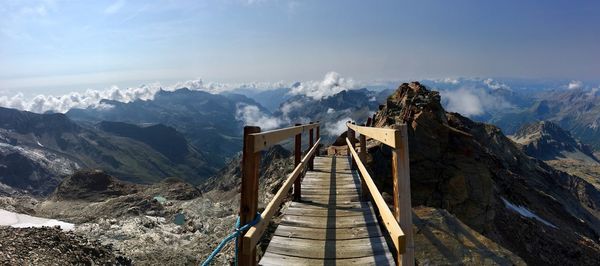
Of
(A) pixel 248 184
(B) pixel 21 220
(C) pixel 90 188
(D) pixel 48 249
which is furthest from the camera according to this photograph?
(C) pixel 90 188

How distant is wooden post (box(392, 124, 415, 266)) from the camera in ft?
16.5

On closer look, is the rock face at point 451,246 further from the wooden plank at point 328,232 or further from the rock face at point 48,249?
the rock face at point 48,249

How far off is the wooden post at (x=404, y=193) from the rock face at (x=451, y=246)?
4794 mm

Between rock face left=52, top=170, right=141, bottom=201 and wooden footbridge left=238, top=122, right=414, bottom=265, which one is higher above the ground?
wooden footbridge left=238, top=122, right=414, bottom=265

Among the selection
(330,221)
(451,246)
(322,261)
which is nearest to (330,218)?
(330,221)

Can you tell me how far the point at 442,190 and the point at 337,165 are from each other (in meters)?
8.74

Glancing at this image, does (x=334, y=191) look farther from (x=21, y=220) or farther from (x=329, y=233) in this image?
(x=21, y=220)

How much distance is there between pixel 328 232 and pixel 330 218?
1042 mm

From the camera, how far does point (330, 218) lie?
9500 millimetres

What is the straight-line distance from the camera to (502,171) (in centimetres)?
5078

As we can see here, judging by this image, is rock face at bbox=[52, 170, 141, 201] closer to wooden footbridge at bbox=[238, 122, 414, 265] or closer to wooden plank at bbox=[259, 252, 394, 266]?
wooden footbridge at bbox=[238, 122, 414, 265]

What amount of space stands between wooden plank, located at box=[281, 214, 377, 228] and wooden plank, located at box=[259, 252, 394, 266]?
1.79 meters

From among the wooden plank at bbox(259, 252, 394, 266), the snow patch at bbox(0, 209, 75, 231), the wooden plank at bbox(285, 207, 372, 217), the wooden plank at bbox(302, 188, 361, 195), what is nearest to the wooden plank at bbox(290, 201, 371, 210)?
the wooden plank at bbox(285, 207, 372, 217)

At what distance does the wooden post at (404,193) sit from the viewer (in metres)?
5.02
